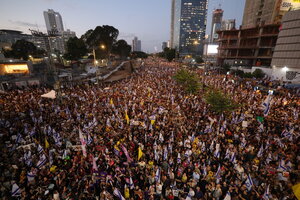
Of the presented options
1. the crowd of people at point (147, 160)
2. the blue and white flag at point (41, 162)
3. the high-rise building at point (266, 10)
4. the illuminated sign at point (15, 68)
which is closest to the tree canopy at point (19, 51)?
the illuminated sign at point (15, 68)

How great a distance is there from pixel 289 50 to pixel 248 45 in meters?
17.5

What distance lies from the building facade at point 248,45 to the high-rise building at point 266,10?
4083mm

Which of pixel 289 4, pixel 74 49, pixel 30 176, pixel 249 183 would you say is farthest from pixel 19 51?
pixel 289 4

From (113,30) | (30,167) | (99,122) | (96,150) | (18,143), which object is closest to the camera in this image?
(30,167)

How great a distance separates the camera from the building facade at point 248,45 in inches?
1781

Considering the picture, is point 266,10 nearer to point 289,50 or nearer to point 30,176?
point 289,50

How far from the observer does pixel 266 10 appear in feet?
188

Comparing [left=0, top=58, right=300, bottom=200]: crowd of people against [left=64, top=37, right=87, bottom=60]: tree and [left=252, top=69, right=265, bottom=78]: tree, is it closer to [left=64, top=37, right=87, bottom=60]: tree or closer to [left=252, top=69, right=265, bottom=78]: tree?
[left=252, top=69, right=265, bottom=78]: tree

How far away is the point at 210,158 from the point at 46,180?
925 cm

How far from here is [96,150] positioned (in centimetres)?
1029

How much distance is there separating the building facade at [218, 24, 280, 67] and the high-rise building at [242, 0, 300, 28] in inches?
161

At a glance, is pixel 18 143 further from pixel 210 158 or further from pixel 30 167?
pixel 210 158

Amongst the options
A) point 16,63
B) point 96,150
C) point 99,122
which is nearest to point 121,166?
point 96,150

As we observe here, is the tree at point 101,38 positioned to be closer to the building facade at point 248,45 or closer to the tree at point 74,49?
the tree at point 74,49
